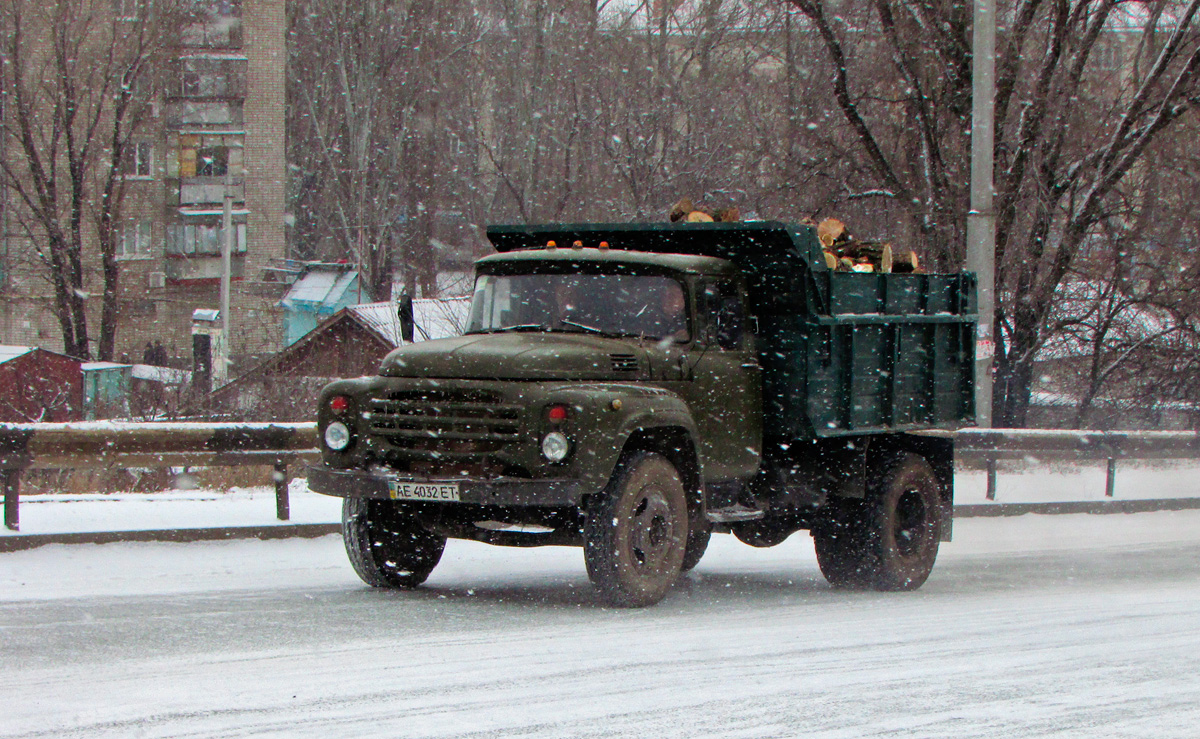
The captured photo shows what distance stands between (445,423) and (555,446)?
28.4 inches

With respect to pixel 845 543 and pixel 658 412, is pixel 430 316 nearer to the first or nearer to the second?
pixel 845 543

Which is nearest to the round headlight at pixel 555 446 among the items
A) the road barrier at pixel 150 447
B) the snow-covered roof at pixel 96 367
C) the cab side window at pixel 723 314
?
the cab side window at pixel 723 314

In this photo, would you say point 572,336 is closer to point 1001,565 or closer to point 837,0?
point 1001,565

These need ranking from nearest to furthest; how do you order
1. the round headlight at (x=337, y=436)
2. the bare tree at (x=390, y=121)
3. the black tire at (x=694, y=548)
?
the round headlight at (x=337, y=436)
the black tire at (x=694, y=548)
the bare tree at (x=390, y=121)

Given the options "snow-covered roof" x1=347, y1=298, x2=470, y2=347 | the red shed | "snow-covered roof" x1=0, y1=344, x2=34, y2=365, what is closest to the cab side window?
"snow-covered roof" x1=347, y1=298, x2=470, y2=347

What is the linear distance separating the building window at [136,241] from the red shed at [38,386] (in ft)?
84.9

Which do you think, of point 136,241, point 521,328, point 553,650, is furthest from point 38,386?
point 136,241

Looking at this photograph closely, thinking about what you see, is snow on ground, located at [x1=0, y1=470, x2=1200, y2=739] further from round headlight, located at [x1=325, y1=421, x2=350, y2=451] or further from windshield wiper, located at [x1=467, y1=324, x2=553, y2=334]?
windshield wiper, located at [x1=467, y1=324, x2=553, y2=334]

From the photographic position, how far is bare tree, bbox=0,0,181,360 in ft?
124

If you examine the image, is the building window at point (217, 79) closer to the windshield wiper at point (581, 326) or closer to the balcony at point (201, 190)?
the balcony at point (201, 190)

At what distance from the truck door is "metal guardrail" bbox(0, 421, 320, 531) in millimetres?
4047

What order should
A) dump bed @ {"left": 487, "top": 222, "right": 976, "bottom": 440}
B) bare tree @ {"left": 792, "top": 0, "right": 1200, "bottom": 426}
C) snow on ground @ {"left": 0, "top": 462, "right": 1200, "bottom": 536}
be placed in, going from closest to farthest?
dump bed @ {"left": 487, "top": 222, "right": 976, "bottom": 440}
snow on ground @ {"left": 0, "top": 462, "right": 1200, "bottom": 536}
bare tree @ {"left": 792, "top": 0, "right": 1200, "bottom": 426}

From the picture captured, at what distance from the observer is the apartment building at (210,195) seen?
184 ft

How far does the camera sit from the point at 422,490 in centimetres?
849
